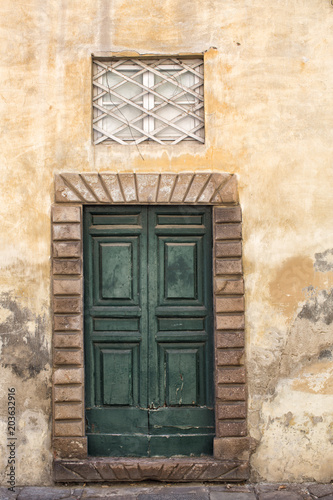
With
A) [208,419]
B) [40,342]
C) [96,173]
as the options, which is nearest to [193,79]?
[96,173]

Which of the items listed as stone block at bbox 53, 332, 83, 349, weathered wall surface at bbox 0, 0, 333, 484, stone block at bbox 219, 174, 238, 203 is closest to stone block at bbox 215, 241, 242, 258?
weathered wall surface at bbox 0, 0, 333, 484

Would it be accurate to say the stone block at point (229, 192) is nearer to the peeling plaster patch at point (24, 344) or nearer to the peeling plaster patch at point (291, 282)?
the peeling plaster patch at point (291, 282)

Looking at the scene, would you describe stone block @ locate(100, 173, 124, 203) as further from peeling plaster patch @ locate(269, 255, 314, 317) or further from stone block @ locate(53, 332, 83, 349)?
peeling plaster patch @ locate(269, 255, 314, 317)

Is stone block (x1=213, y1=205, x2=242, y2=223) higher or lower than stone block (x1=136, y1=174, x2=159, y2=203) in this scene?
lower

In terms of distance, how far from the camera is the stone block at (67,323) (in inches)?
186

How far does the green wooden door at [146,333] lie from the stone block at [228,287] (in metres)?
0.16

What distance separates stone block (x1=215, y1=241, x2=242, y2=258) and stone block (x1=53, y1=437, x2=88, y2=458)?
2.00 metres

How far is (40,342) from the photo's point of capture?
15.7ft

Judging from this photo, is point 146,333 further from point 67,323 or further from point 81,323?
point 67,323

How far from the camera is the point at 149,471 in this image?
470 cm

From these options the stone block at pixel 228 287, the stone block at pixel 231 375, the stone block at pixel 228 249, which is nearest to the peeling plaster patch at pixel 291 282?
the stone block at pixel 228 287

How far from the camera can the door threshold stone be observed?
15.4ft

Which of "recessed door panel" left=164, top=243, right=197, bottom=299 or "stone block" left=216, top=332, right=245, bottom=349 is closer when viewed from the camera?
"stone block" left=216, top=332, right=245, bottom=349

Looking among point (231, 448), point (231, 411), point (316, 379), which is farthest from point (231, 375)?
point (316, 379)
